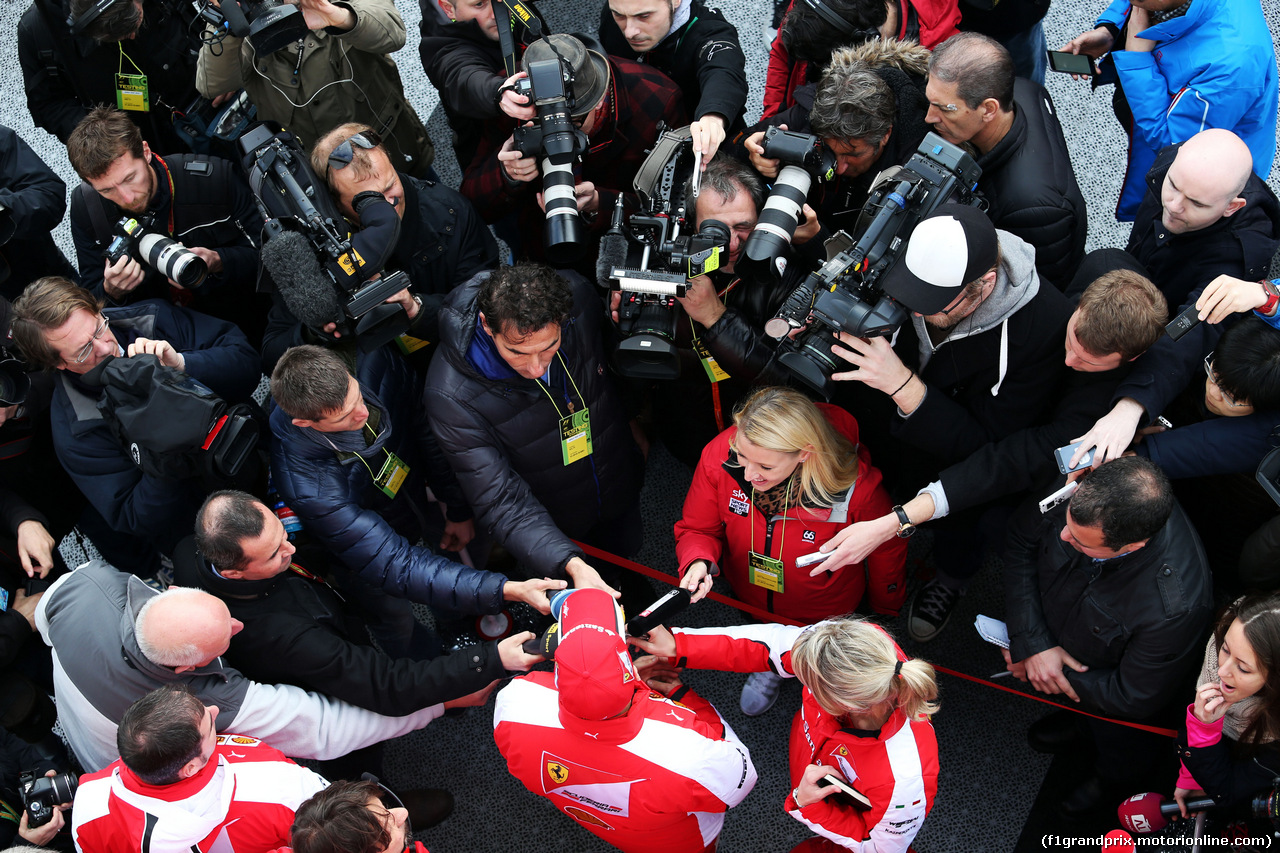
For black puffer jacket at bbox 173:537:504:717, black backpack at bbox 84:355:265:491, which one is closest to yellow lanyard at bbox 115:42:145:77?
black backpack at bbox 84:355:265:491

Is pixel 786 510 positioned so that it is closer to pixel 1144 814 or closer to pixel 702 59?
pixel 1144 814

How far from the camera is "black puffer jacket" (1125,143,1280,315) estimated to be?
2332mm

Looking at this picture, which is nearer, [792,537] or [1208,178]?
[1208,178]

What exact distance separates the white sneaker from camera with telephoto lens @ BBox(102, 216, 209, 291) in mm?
2180

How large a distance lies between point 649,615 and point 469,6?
6.73 feet

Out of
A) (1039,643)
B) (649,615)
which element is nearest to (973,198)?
(1039,643)

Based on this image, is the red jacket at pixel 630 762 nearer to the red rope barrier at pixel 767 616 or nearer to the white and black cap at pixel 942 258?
the red rope barrier at pixel 767 616

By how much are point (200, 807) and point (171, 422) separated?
968 millimetres

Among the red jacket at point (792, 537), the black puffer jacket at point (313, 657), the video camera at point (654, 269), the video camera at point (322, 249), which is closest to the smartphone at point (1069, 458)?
the red jacket at point (792, 537)

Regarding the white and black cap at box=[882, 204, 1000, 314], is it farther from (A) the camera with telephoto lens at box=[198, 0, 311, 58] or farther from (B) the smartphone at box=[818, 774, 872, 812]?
(A) the camera with telephoto lens at box=[198, 0, 311, 58]

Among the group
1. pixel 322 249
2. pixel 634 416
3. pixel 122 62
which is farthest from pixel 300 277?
pixel 122 62

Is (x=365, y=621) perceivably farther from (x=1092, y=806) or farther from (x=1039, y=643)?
(x=1092, y=806)

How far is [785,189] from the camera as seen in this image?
237 centimetres

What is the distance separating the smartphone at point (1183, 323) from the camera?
211cm
